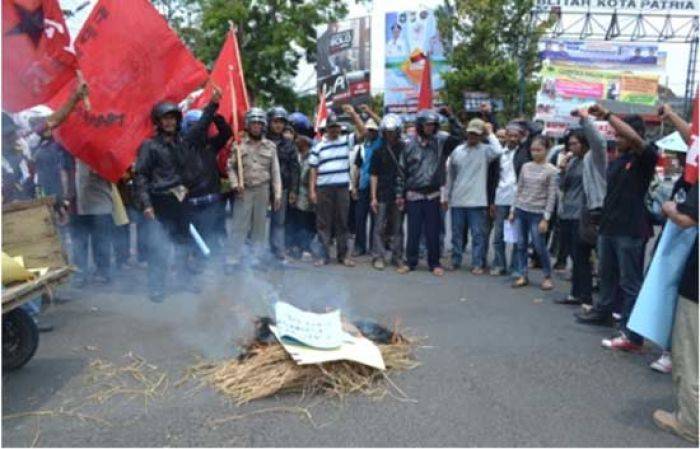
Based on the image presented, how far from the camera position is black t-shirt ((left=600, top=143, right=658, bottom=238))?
5.20 m

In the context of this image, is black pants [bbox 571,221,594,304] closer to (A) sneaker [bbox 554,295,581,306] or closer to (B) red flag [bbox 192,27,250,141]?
(A) sneaker [bbox 554,295,581,306]

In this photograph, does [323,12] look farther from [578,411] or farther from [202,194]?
[578,411]

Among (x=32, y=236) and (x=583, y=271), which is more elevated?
(x=32, y=236)

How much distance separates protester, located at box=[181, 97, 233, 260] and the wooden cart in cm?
223

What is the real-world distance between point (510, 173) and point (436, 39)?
20461mm

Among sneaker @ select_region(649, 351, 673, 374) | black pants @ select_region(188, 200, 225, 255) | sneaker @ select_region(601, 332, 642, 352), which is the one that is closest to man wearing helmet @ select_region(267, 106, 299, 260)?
black pants @ select_region(188, 200, 225, 255)

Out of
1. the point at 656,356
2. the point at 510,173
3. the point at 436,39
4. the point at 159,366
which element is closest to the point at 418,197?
the point at 510,173

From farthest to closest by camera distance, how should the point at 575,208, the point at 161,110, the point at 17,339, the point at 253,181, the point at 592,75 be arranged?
the point at 592,75
the point at 253,181
the point at 575,208
the point at 161,110
the point at 17,339

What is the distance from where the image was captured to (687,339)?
3592mm

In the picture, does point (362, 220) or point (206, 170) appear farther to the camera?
point (362, 220)

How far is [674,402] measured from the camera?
4133 mm

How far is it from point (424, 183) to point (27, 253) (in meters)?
4.64

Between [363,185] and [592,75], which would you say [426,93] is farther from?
[592,75]

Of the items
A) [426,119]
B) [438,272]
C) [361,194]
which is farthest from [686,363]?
[361,194]
